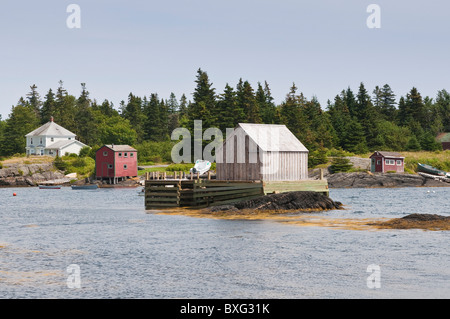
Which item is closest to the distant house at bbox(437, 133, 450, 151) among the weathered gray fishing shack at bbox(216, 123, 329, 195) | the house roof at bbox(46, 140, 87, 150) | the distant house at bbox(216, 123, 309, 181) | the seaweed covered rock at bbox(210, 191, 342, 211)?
the house roof at bbox(46, 140, 87, 150)

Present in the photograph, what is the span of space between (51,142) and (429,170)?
8538 cm

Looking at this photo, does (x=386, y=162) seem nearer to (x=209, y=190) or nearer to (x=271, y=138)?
(x=271, y=138)

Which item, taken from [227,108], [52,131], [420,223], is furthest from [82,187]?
[420,223]

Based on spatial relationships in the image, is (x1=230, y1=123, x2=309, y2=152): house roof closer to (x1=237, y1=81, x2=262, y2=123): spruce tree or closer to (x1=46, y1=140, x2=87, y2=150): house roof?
(x1=237, y1=81, x2=262, y2=123): spruce tree

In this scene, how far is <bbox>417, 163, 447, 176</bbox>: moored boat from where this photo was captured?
331ft

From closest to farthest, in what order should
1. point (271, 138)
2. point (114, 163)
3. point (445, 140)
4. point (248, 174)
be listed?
point (248, 174), point (271, 138), point (114, 163), point (445, 140)

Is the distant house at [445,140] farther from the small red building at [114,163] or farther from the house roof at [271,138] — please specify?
the house roof at [271,138]

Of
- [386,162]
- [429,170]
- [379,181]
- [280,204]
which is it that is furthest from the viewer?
[429,170]

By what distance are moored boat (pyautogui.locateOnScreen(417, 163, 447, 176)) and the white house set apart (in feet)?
248

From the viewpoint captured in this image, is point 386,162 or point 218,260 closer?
point 218,260

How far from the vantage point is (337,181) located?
3814 inches

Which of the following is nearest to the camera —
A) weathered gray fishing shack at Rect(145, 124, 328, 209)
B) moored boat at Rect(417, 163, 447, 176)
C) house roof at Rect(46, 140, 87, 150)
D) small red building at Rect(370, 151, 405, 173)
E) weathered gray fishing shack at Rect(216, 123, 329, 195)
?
weathered gray fishing shack at Rect(145, 124, 328, 209)

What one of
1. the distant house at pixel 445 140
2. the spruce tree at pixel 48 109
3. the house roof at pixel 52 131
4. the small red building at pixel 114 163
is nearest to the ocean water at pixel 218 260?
the small red building at pixel 114 163

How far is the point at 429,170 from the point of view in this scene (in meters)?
102
